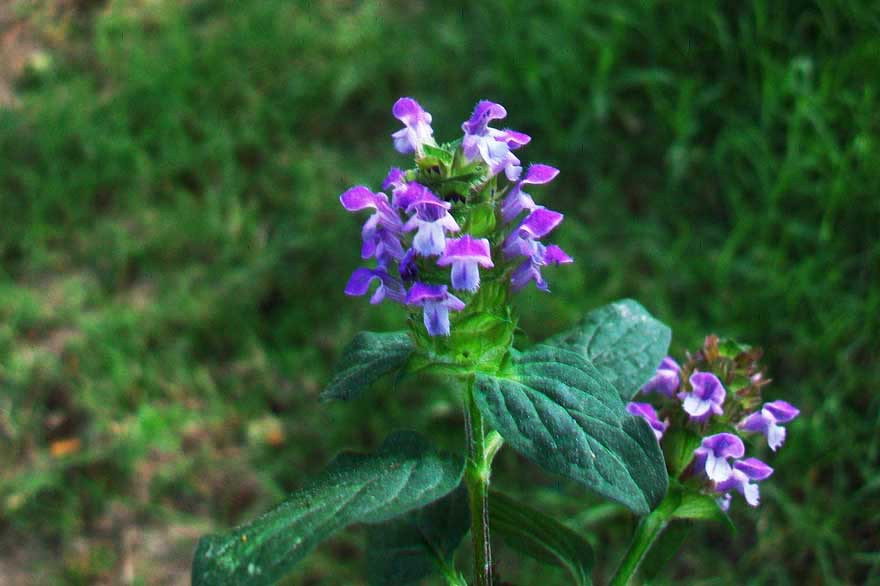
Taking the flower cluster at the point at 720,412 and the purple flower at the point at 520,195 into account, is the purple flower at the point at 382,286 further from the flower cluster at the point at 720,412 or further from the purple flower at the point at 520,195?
the flower cluster at the point at 720,412

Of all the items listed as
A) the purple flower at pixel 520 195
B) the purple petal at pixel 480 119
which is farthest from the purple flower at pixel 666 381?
the purple petal at pixel 480 119

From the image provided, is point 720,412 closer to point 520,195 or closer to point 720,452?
point 720,452

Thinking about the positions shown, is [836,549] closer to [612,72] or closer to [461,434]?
[461,434]

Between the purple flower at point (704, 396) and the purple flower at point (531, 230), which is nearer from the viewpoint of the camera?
the purple flower at point (531, 230)

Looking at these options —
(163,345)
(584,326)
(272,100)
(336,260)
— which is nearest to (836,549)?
(584,326)

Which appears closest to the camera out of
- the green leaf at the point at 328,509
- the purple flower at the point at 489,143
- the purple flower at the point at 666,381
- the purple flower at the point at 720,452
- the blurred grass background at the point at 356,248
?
the green leaf at the point at 328,509

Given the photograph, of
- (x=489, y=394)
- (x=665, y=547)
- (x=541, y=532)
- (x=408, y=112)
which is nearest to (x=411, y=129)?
(x=408, y=112)

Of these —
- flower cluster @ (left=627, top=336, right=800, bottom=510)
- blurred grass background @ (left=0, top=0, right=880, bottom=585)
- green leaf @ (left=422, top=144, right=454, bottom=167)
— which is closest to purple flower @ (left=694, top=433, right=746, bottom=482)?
flower cluster @ (left=627, top=336, right=800, bottom=510)

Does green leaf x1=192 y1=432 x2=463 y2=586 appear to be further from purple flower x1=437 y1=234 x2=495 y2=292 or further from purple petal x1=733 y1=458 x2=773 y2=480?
purple petal x1=733 y1=458 x2=773 y2=480
